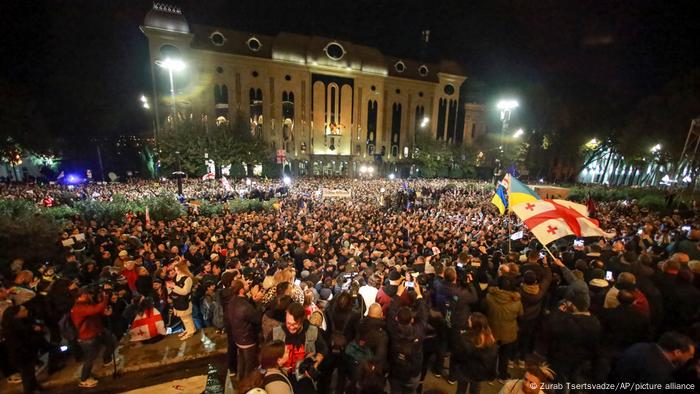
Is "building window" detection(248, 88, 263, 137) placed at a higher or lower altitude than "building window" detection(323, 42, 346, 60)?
lower

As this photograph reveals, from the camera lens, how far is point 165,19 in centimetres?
3766

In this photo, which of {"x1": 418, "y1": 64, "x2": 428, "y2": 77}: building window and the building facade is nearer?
the building facade

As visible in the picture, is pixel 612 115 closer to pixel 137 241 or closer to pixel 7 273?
pixel 137 241

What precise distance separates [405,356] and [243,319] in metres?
2.08

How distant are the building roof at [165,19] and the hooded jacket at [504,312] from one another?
148 ft

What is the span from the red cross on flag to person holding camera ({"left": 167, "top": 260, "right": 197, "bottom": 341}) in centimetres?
669

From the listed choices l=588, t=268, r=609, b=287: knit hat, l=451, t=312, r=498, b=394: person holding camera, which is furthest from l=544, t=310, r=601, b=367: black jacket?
l=588, t=268, r=609, b=287: knit hat

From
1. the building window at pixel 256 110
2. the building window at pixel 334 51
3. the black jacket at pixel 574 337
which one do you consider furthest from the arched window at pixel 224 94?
the black jacket at pixel 574 337

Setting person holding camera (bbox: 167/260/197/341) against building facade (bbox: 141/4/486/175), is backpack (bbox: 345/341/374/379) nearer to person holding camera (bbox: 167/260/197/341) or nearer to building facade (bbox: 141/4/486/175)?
person holding camera (bbox: 167/260/197/341)

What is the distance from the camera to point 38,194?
17.4 meters

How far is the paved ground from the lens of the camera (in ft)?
15.3

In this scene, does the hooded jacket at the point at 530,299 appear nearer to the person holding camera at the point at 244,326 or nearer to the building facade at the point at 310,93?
the person holding camera at the point at 244,326

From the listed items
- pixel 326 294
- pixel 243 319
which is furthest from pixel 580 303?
pixel 243 319

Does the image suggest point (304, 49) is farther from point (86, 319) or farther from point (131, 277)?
point (86, 319)
